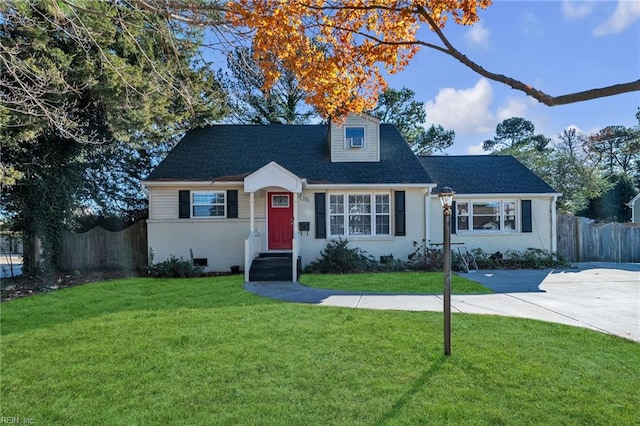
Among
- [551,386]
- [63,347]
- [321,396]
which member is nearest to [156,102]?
[63,347]

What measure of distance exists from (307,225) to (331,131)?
12.7 ft

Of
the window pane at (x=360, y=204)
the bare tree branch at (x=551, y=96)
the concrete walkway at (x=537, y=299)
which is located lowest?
the concrete walkway at (x=537, y=299)

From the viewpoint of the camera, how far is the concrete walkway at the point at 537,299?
604 centimetres

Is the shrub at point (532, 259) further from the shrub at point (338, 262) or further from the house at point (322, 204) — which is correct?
the shrub at point (338, 262)

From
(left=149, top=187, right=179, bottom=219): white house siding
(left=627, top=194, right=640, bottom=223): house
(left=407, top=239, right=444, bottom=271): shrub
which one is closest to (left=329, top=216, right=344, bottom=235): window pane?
(left=407, top=239, right=444, bottom=271): shrub

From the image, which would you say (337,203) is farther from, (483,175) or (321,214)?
(483,175)

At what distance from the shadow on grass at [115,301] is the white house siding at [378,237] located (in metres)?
3.41

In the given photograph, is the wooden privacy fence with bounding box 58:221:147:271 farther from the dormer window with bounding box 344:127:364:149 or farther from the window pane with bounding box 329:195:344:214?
the dormer window with bounding box 344:127:364:149

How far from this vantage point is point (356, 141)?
13438mm

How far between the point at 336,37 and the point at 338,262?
7299 mm

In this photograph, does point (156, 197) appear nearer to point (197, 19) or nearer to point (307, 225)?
point (307, 225)

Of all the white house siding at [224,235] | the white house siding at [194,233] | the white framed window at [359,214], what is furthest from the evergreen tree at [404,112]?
the white house siding at [194,233]

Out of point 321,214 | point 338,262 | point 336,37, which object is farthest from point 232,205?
point 336,37

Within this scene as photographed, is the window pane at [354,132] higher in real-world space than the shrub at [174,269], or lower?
higher
